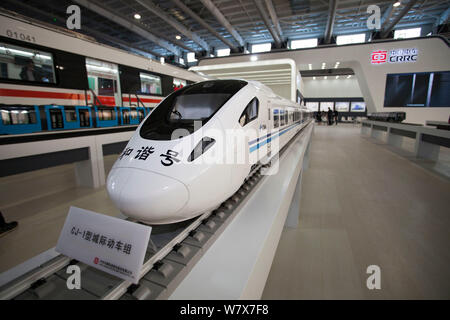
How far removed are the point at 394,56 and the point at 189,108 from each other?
2030 centimetres

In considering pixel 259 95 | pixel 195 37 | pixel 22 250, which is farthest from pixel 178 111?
pixel 195 37

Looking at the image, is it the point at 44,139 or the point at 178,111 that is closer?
the point at 178,111

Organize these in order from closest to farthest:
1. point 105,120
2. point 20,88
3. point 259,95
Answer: point 259,95 → point 20,88 → point 105,120

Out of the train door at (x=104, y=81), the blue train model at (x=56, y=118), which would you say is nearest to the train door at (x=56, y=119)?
the blue train model at (x=56, y=118)

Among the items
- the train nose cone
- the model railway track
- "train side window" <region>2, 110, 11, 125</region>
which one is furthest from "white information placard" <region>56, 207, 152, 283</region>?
"train side window" <region>2, 110, 11, 125</region>

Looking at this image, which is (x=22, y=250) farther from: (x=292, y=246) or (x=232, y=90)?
(x=292, y=246)

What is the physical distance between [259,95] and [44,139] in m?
3.98

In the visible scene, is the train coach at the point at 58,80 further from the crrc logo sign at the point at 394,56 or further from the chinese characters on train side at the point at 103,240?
the crrc logo sign at the point at 394,56

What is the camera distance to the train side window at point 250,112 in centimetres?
254

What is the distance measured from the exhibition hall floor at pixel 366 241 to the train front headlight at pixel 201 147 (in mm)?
1941

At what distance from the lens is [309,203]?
189 inches

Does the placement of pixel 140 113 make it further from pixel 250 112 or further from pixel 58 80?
pixel 250 112

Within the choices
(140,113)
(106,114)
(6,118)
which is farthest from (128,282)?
(140,113)

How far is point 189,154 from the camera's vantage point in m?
1.85
